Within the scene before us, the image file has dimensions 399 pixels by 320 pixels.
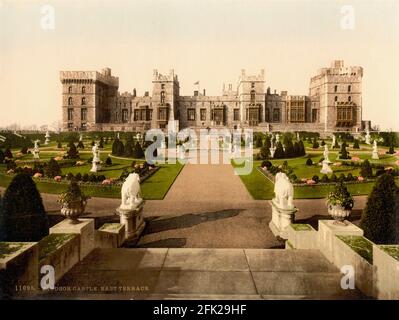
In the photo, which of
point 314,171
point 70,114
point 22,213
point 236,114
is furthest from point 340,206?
point 70,114

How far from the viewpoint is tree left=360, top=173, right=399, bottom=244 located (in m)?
8.52

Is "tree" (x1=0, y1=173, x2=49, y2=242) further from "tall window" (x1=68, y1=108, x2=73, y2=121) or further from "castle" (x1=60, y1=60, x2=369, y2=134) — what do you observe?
"tall window" (x1=68, y1=108, x2=73, y2=121)

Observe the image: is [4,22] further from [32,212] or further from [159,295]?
[159,295]

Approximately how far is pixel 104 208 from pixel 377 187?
28.5 feet

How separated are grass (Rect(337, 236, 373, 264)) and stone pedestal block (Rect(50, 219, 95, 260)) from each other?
16.8 ft

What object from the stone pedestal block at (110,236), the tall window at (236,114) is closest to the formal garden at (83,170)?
the stone pedestal block at (110,236)

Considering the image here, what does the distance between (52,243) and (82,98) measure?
178ft

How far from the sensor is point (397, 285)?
5.17 m

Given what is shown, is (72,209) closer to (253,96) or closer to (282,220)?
(282,220)

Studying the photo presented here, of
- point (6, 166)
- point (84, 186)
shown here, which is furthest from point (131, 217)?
point (6, 166)

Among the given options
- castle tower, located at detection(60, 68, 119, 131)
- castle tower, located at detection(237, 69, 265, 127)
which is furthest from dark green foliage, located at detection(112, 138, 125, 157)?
castle tower, located at detection(237, 69, 265, 127)

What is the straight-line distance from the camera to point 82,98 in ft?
188

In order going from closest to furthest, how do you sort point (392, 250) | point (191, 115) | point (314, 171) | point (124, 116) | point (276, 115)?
point (392, 250)
point (314, 171)
point (124, 116)
point (276, 115)
point (191, 115)

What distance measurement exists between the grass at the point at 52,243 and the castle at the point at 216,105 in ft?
156
